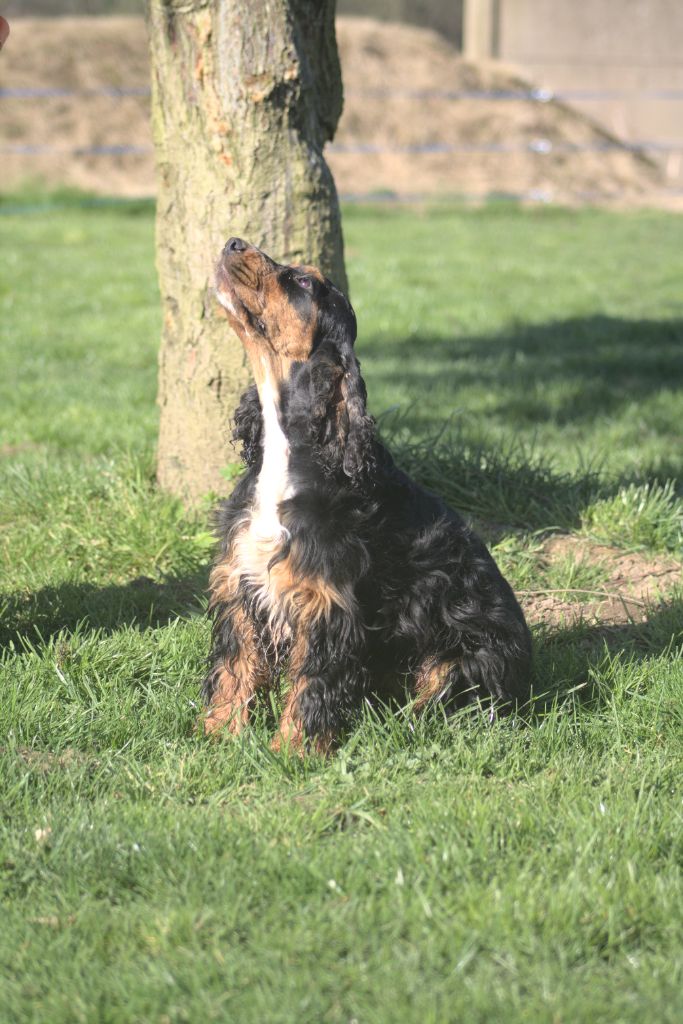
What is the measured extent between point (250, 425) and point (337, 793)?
50.7 inches

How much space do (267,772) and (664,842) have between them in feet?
3.79

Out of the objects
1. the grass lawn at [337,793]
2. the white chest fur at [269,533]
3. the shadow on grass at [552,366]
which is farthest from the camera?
the shadow on grass at [552,366]

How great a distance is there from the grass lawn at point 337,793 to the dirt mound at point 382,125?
1453 centimetres

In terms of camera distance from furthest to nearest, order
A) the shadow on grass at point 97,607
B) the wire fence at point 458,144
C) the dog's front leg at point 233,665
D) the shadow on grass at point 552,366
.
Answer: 1. the wire fence at point 458,144
2. the shadow on grass at point 552,366
3. the shadow on grass at point 97,607
4. the dog's front leg at point 233,665

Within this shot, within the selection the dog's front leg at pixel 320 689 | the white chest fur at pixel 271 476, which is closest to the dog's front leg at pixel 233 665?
the dog's front leg at pixel 320 689

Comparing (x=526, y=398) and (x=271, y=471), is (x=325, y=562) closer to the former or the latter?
(x=271, y=471)

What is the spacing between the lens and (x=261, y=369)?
3740 millimetres

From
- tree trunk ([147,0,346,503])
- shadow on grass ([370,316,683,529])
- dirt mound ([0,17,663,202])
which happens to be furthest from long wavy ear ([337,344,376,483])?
dirt mound ([0,17,663,202])

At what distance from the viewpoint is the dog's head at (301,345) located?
356 cm

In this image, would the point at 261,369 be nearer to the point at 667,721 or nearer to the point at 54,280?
the point at 667,721

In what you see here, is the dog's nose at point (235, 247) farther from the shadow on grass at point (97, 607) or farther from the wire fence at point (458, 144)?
the wire fence at point (458, 144)

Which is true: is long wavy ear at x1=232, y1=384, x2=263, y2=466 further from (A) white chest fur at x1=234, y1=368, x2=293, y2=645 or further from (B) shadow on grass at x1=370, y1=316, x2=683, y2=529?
(B) shadow on grass at x1=370, y1=316, x2=683, y2=529

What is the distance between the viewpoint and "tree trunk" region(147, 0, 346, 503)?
476 centimetres

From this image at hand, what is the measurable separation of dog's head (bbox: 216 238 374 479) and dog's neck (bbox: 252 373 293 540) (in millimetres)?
17
